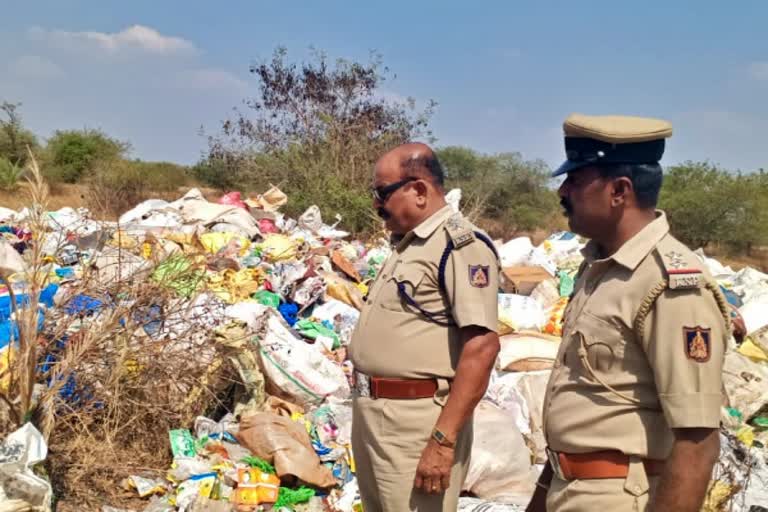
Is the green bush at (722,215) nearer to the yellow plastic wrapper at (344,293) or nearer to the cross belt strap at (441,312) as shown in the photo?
the yellow plastic wrapper at (344,293)

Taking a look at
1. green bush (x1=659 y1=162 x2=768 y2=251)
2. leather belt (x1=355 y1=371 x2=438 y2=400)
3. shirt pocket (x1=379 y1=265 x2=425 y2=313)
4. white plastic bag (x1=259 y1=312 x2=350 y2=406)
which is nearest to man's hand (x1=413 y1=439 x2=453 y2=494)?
leather belt (x1=355 y1=371 x2=438 y2=400)

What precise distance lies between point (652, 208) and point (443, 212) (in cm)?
85

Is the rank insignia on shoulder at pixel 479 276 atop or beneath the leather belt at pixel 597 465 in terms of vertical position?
atop

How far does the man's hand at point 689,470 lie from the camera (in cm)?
121

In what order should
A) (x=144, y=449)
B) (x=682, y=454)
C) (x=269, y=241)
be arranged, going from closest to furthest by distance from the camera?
1. (x=682, y=454)
2. (x=144, y=449)
3. (x=269, y=241)

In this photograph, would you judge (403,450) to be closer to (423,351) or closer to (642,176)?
Result: (423,351)

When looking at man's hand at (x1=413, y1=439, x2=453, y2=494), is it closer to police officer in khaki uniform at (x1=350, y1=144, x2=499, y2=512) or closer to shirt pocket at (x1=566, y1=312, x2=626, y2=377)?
police officer in khaki uniform at (x1=350, y1=144, x2=499, y2=512)

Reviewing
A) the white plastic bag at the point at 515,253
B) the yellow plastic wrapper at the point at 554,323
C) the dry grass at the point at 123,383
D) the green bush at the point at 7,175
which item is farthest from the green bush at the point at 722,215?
the dry grass at the point at 123,383

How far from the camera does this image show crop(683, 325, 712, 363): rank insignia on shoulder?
47.7 inches

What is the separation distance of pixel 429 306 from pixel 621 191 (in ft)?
2.59

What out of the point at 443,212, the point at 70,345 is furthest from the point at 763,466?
the point at 70,345

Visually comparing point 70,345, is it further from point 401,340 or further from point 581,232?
point 581,232

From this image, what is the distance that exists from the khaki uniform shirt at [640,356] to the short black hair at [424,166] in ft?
2.56

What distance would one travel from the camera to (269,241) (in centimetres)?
720
